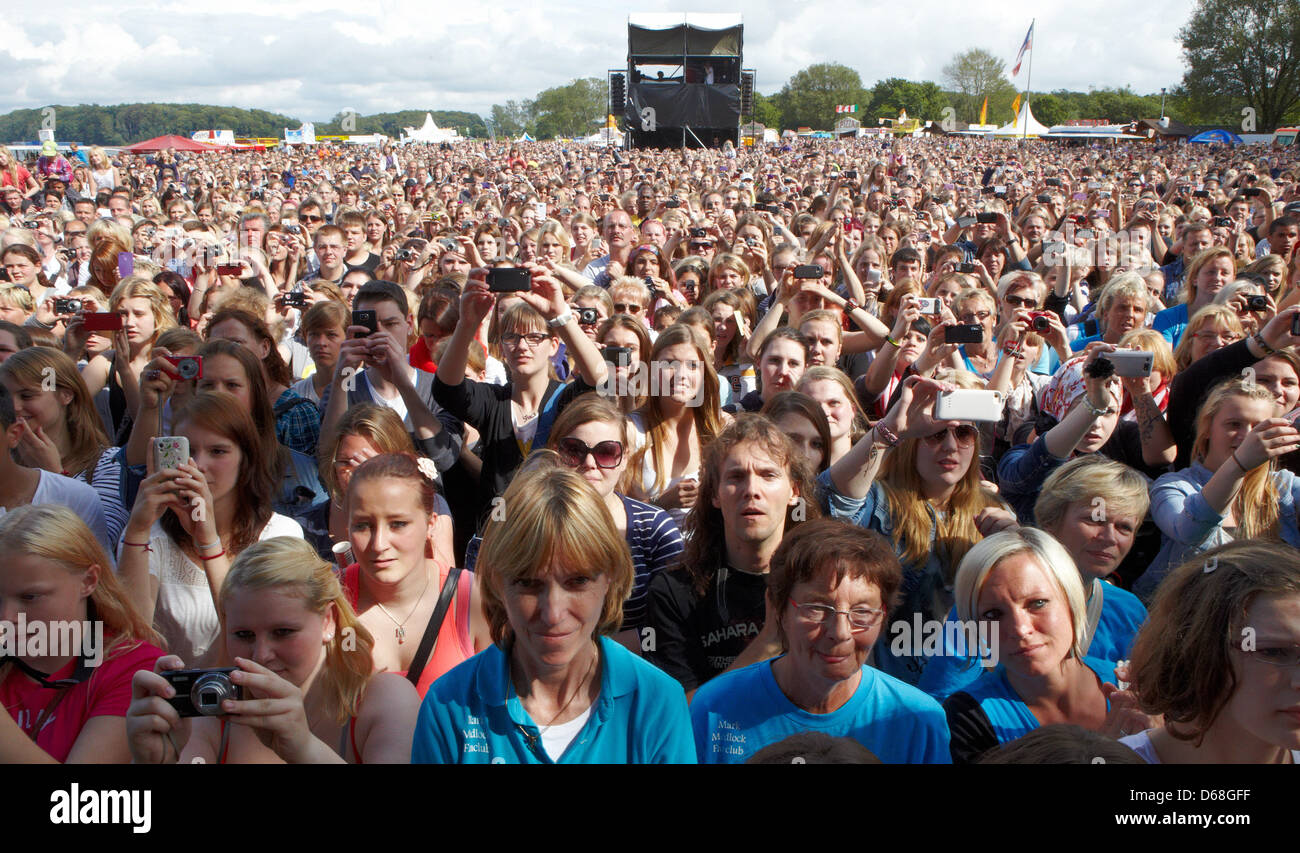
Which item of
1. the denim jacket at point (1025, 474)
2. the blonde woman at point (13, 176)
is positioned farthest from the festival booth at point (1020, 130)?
the denim jacket at point (1025, 474)

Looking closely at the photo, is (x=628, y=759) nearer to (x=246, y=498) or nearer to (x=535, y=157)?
(x=246, y=498)

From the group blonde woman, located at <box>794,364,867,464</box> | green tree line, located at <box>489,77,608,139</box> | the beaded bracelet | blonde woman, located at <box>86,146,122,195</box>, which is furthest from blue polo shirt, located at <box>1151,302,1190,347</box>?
green tree line, located at <box>489,77,608,139</box>

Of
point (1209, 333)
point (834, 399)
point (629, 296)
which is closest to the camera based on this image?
point (834, 399)

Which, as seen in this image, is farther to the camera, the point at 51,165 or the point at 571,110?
the point at 571,110

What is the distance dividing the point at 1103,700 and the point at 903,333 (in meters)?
2.58

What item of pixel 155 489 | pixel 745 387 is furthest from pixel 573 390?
pixel 155 489

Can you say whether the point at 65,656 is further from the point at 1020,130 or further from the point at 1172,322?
the point at 1020,130

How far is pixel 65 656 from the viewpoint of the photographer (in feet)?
7.48

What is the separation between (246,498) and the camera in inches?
124

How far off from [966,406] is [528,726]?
1817 millimetres

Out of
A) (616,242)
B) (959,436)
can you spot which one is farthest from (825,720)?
(616,242)

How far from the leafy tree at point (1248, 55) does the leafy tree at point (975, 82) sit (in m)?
38.8

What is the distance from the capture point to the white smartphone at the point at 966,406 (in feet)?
10.2

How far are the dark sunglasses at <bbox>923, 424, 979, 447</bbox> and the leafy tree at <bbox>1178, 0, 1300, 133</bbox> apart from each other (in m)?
30.1
